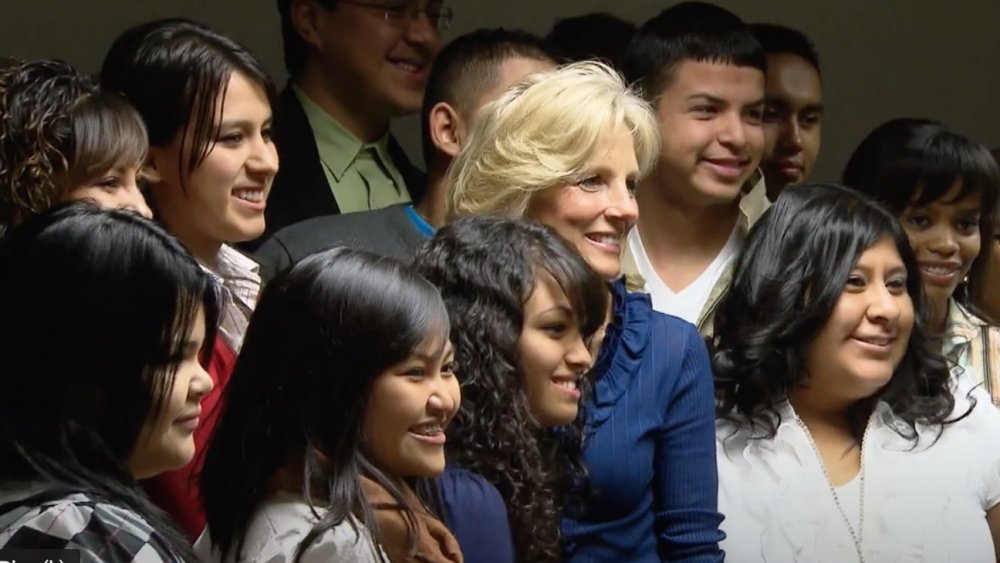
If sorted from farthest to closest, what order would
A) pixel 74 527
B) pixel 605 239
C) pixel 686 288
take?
pixel 686 288 → pixel 605 239 → pixel 74 527

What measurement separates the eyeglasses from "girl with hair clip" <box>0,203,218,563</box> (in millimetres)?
1494

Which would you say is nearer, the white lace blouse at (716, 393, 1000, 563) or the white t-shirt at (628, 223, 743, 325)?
the white lace blouse at (716, 393, 1000, 563)

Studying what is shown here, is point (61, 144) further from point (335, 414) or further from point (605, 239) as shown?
point (605, 239)

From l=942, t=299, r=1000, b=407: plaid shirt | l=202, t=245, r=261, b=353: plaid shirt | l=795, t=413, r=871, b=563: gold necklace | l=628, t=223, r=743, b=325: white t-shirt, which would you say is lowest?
l=795, t=413, r=871, b=563: gold necklace

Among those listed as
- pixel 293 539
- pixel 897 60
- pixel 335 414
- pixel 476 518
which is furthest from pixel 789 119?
pixel 293 539

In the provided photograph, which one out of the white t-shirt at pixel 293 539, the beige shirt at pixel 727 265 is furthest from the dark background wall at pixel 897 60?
the white t-shirt at pixel 293 539

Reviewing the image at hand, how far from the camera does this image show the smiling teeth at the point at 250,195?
8.12 ft

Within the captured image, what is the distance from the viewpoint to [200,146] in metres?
2.45

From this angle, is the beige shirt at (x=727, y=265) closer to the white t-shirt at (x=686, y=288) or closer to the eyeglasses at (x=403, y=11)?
the white t-shirt at (x=686, y=288)

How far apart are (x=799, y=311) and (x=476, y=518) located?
0.85 meters

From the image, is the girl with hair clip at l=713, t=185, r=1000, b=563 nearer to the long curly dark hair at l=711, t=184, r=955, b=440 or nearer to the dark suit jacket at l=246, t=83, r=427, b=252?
the long curly dark hair at l=711, t=184, r=955, b=440

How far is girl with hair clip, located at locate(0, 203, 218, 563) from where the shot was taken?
1.73 metres

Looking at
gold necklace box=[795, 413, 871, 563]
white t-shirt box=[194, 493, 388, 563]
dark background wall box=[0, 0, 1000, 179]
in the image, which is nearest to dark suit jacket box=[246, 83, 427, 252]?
gold necklace box=[795, 413, 871, 563]

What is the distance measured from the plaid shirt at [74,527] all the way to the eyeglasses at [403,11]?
5.68 ft
